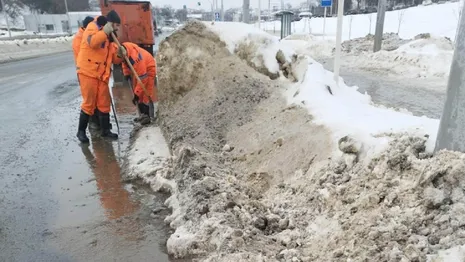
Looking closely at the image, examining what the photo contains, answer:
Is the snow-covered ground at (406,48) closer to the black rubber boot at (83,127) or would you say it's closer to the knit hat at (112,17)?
the knit hat at (112,17)

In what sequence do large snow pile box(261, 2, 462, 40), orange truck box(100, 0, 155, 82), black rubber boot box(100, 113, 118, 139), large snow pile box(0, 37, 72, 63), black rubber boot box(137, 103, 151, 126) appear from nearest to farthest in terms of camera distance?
black rubber boot box(100, 113, 118, 139), black rubber boot box(137, 103, 151, 126), orange truck box(100, 0, 155, 82), large snow pile box(0, 37, 72, 63), large snow pile box(261, 2, 462, 40)

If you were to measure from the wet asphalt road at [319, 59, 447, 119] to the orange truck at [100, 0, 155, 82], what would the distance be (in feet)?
21.0

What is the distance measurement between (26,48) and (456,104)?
2951 centimetres

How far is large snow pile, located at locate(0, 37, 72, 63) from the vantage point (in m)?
22.4

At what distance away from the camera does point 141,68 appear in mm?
6262

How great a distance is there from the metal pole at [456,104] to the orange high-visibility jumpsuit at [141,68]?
4948 mm

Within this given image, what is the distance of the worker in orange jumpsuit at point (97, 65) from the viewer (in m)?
5.55

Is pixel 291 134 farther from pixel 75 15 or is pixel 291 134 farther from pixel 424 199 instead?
pixel 75 15

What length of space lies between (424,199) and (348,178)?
61 centimetres

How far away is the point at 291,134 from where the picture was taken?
12.2 feet

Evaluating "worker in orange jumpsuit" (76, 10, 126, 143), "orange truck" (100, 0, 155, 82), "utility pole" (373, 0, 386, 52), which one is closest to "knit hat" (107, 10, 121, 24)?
"worker in orange jumpsuit" (76, 10, 126, 143)

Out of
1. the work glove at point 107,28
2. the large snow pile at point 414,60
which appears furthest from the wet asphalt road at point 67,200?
the large snow pile at point 414,60

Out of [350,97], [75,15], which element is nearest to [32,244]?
A: [350,97]

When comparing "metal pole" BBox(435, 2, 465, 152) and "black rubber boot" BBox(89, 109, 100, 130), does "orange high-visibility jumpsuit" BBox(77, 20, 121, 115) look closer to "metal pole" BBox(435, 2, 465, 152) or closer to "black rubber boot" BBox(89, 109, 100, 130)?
"black rubber boot" BBox(89, 109, 100, 130)
